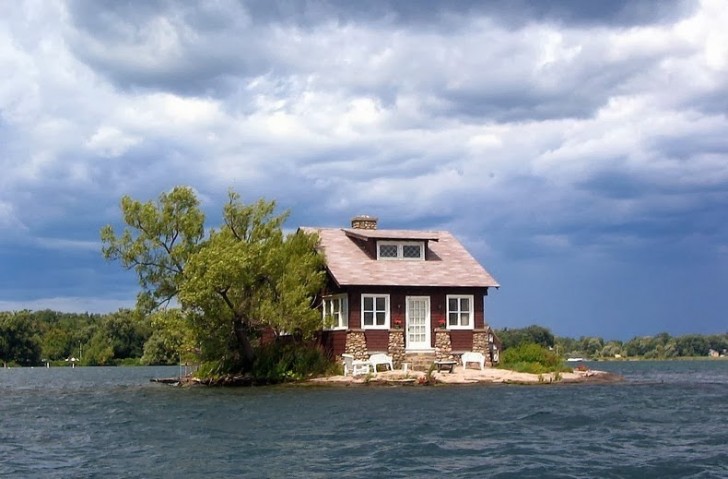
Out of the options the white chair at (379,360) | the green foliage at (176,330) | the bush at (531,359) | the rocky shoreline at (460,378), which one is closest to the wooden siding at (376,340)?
the white chair at (379,360)

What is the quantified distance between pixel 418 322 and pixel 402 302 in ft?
3.98

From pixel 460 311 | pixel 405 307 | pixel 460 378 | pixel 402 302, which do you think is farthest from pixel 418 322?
pixel 460 378

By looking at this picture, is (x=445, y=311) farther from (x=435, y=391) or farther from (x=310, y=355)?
(x=435, y=391)

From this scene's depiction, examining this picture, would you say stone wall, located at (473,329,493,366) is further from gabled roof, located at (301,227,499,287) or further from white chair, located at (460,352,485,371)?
gabled roof, located at (301,227,499,287)

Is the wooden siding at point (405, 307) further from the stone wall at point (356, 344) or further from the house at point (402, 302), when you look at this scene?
the stone wall at point (356, 344)

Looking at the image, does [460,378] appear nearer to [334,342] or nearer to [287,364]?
[334,342]

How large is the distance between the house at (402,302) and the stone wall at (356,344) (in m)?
0.04

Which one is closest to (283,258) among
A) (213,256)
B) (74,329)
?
(213,256)

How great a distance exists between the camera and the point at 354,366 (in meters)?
38.5

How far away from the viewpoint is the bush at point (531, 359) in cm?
4078

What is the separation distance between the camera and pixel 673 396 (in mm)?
31031

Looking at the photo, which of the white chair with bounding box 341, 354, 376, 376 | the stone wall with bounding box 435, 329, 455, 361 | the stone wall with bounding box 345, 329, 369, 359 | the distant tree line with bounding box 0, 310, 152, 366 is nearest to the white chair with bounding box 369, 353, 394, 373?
the white chair with bounding box 341, 354, 376, 376

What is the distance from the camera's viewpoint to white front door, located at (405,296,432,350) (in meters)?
41.4

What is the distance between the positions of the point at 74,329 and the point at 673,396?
113298 millimetres
